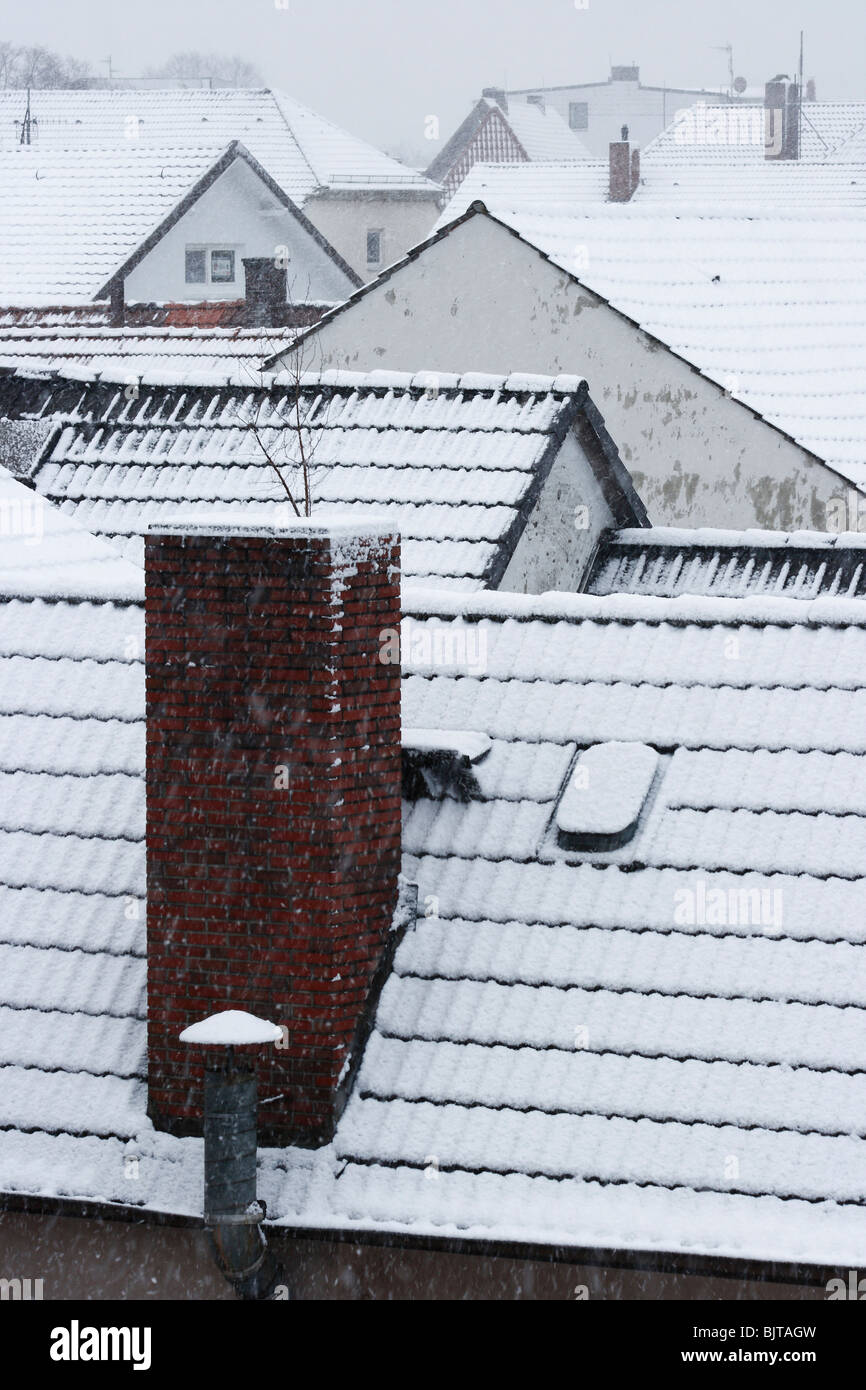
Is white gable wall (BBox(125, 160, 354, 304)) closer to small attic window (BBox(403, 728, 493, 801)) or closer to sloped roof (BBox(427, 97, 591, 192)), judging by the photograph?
sloped roof (BBox(427, 97, 591, 192))

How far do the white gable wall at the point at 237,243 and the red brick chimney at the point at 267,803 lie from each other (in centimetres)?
2792

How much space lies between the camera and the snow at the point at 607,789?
23.9 ft

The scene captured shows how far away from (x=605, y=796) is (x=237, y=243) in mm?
30862

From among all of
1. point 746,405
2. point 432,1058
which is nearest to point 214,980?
point 432,1058

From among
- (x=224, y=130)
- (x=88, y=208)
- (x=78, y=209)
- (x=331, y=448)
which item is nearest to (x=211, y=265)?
(x=88, y=208)

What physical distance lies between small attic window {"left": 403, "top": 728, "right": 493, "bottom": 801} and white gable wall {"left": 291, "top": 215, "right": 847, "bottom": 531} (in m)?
9.06

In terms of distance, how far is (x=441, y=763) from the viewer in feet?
24.8

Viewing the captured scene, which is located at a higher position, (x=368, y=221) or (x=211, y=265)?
(x=368, y=221)

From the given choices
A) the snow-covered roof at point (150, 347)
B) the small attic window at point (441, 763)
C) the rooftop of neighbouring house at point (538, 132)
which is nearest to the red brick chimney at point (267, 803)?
the small attic window at point (441, 763)

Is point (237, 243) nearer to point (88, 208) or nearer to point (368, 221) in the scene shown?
point (88, 208)

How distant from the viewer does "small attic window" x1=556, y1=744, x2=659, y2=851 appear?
7.28 metres

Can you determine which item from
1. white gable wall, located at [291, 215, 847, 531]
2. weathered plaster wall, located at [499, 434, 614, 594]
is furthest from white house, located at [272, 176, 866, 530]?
weathered plaster wall, located at [499, 434, 614, 594]

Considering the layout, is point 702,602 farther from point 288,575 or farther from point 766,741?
point 288,575
